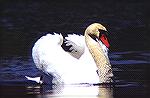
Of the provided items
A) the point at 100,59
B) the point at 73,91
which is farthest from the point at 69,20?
the point at 73,91

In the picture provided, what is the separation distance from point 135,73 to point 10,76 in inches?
94.2

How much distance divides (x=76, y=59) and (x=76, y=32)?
27.3 ft

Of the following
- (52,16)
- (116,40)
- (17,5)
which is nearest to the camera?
(116,40)

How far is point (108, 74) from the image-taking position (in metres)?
14.8

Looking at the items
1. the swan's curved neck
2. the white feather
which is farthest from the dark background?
the white feather

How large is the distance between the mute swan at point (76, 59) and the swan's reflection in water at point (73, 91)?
15 cm

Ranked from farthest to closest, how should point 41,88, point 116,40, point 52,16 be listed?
point 52,16
point 116,40
point 41,88

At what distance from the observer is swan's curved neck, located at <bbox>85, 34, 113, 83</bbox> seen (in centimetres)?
1473

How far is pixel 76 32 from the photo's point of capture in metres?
23.0

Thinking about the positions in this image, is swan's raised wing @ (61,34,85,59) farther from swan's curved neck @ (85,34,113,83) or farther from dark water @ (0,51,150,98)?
dark water @ (0,51,150,98)

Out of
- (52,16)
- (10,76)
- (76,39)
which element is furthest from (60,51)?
(52,16)

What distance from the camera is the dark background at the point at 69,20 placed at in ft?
68.3

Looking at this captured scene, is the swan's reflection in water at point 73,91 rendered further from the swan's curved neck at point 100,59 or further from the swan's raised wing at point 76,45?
the swan's raised wing at point 76,45

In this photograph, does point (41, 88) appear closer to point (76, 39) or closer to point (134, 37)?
point (76, 39)
